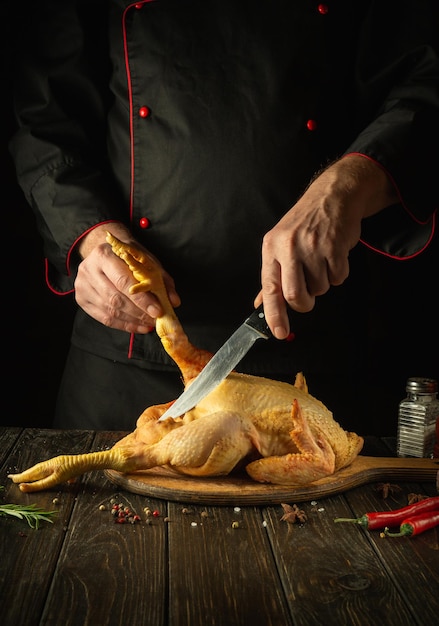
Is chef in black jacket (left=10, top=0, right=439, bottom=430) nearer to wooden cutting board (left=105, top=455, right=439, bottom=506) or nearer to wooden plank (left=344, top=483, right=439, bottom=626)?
wooden cutting board (left=105, top=455, right=439, bottom=506)

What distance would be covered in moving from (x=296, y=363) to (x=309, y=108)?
2.43 feet

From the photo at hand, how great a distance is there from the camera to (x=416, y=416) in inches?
79.6

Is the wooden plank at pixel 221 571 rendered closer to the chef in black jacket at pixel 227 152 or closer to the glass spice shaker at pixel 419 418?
the glass spice shaker at pixel 419 418

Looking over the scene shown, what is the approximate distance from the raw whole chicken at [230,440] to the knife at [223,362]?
22 mm

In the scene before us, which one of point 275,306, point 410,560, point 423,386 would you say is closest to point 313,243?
point 275,306

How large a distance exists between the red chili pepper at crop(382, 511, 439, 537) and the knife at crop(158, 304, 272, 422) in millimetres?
528

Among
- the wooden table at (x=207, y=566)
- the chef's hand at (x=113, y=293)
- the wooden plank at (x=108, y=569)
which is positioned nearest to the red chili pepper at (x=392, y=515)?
the wooden table at (x=207, y=566)

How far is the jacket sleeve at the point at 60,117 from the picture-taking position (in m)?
2.35

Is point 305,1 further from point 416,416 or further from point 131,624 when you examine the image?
point 131,624

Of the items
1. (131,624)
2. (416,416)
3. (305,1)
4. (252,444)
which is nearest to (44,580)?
(131,624)

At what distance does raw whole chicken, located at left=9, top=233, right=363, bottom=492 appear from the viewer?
171 cm

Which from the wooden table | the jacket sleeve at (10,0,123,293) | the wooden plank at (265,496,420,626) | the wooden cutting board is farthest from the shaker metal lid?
the jacket sleeve at (10,0,123,293)

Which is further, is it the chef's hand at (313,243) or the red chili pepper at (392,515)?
the chef's hand at (313,243)

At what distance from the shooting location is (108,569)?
1.37 metres
